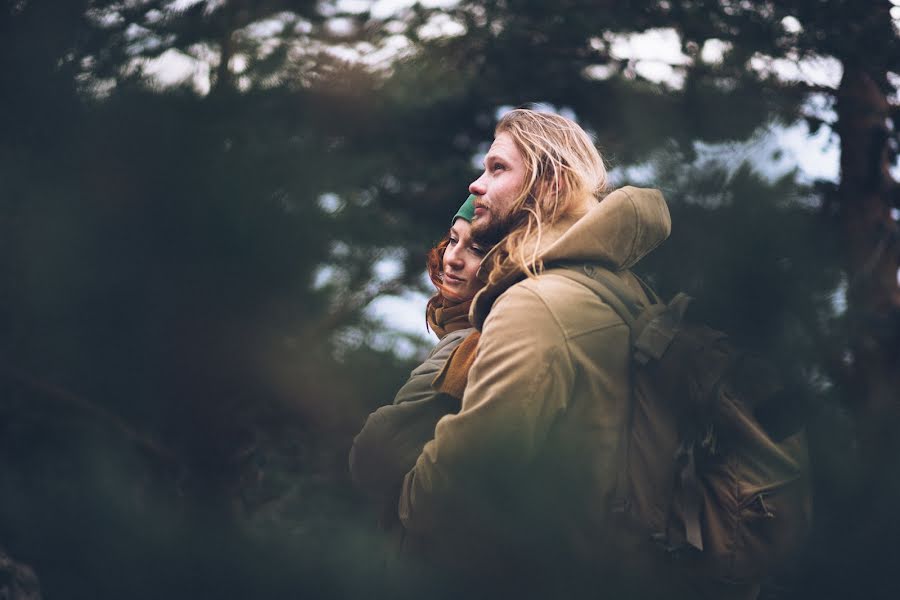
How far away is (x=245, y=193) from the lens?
2.65 ft

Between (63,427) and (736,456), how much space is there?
3.77 ft

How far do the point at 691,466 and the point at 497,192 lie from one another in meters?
0.51

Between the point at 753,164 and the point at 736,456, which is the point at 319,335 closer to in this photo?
the point at 736,456

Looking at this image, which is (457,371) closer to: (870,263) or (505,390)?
(505,390)

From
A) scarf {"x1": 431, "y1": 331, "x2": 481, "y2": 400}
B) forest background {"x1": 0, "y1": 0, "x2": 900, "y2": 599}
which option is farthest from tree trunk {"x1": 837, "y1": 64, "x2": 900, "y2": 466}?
scarf {"x1": 431, "y1": 331, "x2": 481, "y2": 400}

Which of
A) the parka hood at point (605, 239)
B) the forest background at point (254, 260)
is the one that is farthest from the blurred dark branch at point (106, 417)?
the parka hood at point (605, 239)

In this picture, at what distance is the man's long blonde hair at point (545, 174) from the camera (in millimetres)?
1164

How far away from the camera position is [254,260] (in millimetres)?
843

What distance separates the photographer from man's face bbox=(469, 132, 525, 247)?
122 centimetres

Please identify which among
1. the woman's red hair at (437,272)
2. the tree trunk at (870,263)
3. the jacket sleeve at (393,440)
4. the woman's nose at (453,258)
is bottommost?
the woman's red hair at (437,272)

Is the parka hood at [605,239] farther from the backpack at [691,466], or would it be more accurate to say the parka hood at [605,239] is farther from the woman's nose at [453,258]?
the woman's nose at [453,258]

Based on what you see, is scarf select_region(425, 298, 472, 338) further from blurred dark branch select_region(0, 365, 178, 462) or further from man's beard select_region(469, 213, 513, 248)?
blurred dark branch select_region(0, 365, 178, 462)

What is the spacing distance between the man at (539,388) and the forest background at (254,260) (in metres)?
0.11

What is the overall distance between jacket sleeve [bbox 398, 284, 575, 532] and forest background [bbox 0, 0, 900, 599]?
0.44ft
